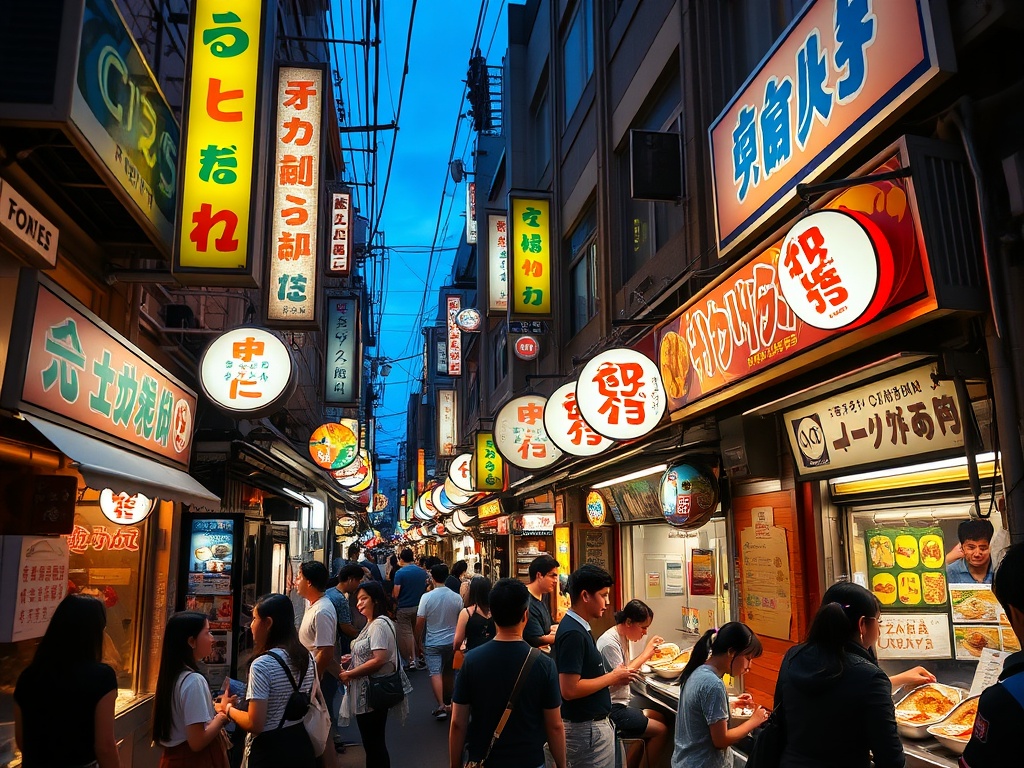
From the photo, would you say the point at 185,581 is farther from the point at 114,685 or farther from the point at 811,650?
the point at 811,650

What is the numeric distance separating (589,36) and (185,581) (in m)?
12.9

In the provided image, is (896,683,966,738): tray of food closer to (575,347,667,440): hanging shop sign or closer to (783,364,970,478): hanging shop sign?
(783,364,970,478): hanging shop sign

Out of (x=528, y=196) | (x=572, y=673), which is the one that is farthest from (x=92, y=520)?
(x=528, y=196)

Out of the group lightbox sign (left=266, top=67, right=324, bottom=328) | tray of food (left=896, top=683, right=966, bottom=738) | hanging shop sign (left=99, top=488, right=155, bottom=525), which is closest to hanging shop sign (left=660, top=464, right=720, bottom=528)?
tray of food (left=896, top=683, right=966, bottom=738)

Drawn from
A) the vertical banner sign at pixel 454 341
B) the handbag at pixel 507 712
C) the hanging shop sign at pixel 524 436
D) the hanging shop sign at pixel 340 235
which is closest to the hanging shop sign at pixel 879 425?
the handbag at pixel 507 712

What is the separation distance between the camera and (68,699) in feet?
14.4

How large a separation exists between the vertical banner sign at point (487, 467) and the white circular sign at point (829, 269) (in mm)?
14073

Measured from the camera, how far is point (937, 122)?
486 centimetres

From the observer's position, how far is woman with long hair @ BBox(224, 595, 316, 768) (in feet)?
17.0

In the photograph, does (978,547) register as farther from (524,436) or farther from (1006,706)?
(524,436)

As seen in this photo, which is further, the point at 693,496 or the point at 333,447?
the point at 333,447

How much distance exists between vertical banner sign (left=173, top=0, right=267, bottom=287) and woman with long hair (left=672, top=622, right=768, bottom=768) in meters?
5.06

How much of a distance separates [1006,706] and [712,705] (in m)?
2.51

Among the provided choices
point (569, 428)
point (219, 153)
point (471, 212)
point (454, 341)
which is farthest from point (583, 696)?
point (454, 341)
